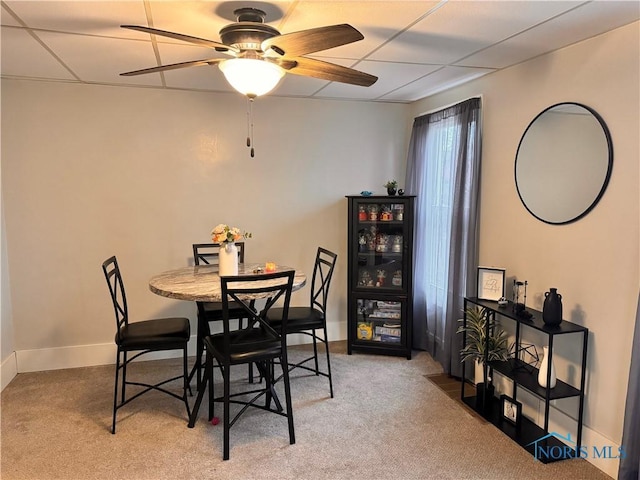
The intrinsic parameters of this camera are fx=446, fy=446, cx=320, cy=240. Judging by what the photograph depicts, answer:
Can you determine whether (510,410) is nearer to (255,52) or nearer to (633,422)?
(633,422)

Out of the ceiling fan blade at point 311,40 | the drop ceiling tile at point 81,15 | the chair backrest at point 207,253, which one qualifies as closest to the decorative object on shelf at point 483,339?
the chair backrest at point 207,253

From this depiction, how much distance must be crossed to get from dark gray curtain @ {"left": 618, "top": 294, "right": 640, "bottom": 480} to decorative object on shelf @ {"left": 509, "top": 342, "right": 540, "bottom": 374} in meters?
0.67

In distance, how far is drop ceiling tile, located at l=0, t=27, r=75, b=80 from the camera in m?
2.51

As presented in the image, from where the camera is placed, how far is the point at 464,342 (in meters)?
3.51

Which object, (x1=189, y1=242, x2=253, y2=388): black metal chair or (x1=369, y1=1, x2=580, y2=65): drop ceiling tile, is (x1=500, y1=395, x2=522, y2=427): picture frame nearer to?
(x1=189, y1=242, x2=253, y2=388): black metal chair

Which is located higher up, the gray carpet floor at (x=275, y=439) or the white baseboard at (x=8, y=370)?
the white baseboard at (x=8, y=370)

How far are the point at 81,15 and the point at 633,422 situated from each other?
3.34 m

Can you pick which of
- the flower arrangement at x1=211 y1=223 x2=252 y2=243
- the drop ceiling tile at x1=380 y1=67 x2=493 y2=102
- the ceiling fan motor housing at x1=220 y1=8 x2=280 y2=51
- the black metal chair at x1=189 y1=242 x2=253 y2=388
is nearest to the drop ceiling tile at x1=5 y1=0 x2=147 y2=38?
the ceiling fan motor housing at x1=220 y1=8 x2=280 y2=51

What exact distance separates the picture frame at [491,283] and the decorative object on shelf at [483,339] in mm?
120

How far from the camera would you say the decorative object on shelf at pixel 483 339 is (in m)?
3.04

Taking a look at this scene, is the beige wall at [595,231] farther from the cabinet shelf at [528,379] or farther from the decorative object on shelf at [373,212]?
the decorative object on shelf at [373,212]

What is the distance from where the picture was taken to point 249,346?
2598 millimetres

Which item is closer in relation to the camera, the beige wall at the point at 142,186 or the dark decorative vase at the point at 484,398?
the dark decorative vase at the point at 484,398

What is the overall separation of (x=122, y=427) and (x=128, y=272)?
4.75ft
